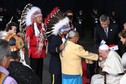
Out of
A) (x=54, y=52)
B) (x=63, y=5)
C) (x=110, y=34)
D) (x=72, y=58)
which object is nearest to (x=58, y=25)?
(x=54, y=52)

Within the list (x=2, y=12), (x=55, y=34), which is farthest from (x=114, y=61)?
(x=2, y=12)

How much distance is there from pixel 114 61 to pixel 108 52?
25 centimetres

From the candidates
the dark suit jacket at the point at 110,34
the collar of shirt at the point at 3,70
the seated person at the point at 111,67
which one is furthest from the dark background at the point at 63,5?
the collar of shirt at the point at 3,70

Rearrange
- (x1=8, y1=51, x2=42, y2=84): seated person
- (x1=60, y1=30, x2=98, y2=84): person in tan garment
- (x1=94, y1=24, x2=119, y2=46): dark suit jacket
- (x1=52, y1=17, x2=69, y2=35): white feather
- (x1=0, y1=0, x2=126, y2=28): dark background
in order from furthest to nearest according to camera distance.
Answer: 1. (x1=0, y1=0, x2=126, y2=28): dark background
2. (x1=94, y1=24, x2=119, y2=46): dark suit jacket
3. (x1=52, y1=17, x2=69, y2=35): white feather
4. (x1=60, y1=30, x2=98, y2=84): person in tan garment
5. (x1=8, y1=51, x2=42, y2=84): seated person

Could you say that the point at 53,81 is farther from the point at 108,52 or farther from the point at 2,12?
the point at 2,12

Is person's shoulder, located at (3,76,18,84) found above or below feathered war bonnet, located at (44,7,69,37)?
below

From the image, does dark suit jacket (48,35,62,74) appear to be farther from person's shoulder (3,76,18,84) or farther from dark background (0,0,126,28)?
dark background (0,0,126,28)

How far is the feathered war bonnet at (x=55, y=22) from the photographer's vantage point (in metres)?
6.34

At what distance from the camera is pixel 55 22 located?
21.0 feet

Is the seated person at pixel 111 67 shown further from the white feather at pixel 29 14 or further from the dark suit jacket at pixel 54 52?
the white feather at pixel 29 14

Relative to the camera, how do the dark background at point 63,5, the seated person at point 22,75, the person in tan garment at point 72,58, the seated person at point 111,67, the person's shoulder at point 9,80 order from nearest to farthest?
the person's shoulder at point 9,80, the seated person at point 22,75, the seated person at point 111,67, the person in tan garment at point 72,58, the dark background at point 63,5

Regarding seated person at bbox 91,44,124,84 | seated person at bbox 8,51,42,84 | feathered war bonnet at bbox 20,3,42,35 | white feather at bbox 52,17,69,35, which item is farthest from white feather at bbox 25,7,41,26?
seated person at bbox 8,51,42,84

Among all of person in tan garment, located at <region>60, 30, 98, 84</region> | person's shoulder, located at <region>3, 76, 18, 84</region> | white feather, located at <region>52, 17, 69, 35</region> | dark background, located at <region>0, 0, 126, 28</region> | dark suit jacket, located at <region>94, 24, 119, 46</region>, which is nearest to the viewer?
person's shoulder, located at <region>3, 76, 18, 84</region>

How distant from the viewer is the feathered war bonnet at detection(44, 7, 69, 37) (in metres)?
6.34
